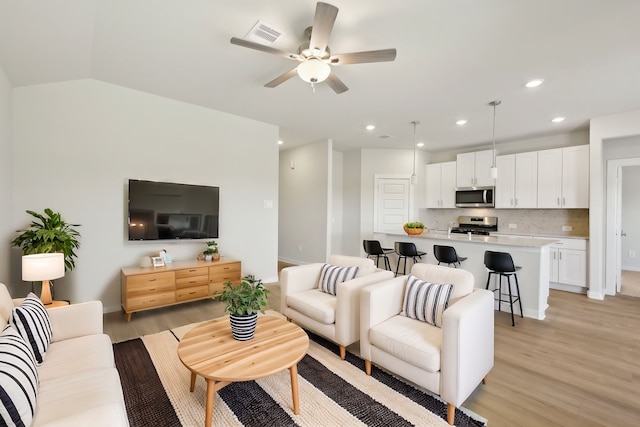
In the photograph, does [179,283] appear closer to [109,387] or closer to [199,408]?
[199,408]

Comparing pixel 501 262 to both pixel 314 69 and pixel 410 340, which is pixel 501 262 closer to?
pixel 410 340

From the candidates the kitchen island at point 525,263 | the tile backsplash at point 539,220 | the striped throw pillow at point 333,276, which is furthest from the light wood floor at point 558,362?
the tile backsplash at point 539,220

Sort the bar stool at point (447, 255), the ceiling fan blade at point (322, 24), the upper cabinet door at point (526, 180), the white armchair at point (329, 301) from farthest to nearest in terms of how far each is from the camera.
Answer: the upper cabinet door at point (526, 180)
the bar stool at point (447, 255)
the white armchair at point (329, 301)
the ceiling fan blade at point (322, 24)

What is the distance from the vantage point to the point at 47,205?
3166mm

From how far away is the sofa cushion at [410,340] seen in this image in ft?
6.15

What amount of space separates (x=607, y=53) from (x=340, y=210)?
5.20 m

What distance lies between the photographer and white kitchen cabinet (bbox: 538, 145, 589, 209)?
187 inches

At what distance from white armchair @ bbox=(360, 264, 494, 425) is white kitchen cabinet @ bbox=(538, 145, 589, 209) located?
13.4 ft

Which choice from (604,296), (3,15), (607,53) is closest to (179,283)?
(3,15)

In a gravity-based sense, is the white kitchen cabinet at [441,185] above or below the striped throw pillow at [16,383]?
above

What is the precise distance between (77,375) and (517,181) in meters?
6.64

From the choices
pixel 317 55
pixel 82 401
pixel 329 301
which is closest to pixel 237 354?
pixel 82 401

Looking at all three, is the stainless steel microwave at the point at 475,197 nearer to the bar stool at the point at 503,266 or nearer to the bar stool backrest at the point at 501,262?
the bar stool at the point at 503,266

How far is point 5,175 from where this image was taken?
2.83 metres
